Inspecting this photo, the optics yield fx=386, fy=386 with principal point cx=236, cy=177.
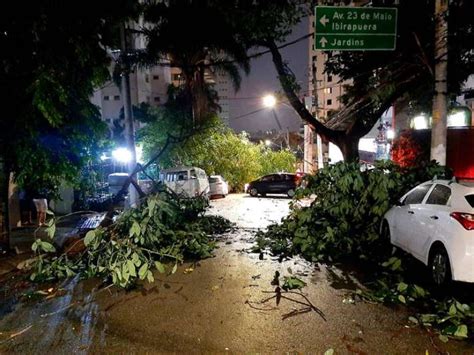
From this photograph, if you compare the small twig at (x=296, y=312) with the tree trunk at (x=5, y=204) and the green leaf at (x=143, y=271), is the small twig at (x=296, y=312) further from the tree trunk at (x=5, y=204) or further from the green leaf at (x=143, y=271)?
the tree trunk at (x=5, y=204)

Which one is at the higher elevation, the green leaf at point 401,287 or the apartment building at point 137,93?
the apartment building at point 137,93

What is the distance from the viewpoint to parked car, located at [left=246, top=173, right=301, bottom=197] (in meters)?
23.5

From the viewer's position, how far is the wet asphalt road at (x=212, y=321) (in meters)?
4.38

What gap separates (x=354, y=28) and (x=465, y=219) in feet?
14.8

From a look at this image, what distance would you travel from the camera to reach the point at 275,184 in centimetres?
2367

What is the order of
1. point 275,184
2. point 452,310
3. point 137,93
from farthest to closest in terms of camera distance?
1. point 137,93
2. point 275,184
3. point 452,310

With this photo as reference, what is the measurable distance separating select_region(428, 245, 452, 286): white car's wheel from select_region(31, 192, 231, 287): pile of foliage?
426 centimetres

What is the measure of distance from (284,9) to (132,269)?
8732 millimetres

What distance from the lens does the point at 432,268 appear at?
597 cm

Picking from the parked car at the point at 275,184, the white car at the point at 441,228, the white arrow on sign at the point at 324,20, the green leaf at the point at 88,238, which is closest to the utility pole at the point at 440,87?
the white car at the point at 441,228

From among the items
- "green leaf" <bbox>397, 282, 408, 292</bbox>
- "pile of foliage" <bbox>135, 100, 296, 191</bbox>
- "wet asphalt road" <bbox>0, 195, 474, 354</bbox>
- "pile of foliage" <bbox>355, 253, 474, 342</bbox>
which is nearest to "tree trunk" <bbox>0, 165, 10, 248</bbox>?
"wet asphalt road" <bbox>0, 195, 474, 354</bbox>

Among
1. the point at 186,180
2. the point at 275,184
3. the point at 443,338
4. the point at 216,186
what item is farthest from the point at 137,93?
the point at 443,338

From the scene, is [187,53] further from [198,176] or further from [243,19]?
[243,19]

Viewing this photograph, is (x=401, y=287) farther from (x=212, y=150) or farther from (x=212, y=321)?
(x=212, y=150)
